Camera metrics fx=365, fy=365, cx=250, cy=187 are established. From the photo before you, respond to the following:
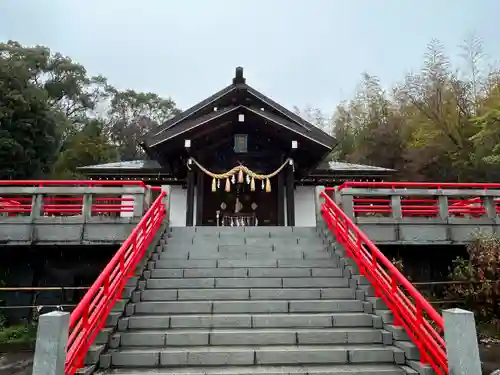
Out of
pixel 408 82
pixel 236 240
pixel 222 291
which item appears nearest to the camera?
pixel 222 291

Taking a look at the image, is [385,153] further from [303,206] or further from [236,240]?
[236,240]

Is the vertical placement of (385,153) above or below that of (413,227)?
above

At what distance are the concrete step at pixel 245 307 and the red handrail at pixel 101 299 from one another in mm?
605

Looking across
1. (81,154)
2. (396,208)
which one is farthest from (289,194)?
(81,154)

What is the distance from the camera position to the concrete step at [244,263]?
23.2 feet

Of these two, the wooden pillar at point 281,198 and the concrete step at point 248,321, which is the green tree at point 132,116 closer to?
the wooden pillar at point 281,198

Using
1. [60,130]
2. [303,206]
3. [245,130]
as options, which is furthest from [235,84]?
[60,130]

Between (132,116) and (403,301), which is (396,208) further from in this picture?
(132,116)

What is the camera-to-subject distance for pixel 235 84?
14.2 meters

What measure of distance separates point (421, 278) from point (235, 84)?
943 centimetres

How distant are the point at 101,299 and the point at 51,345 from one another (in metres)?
1.21

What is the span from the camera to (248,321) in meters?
5.44

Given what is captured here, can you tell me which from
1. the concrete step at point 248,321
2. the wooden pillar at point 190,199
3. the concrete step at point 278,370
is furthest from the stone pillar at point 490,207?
the wooden pillar at point 190,199

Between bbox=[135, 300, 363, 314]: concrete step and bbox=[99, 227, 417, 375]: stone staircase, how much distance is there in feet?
0.05
